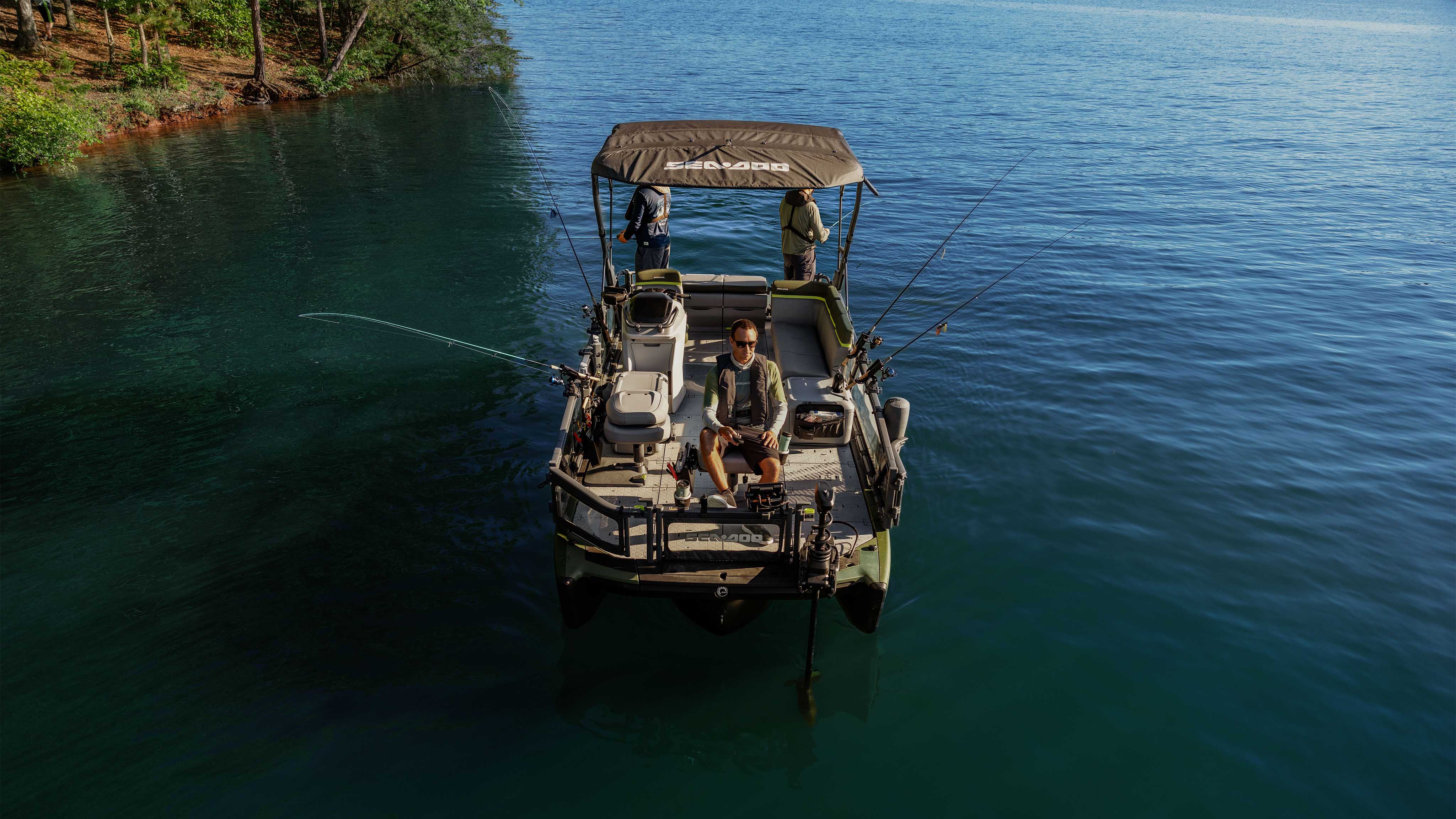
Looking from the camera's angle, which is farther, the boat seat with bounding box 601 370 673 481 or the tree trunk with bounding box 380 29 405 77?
the tree trunk with bounding box 380 29 405 77

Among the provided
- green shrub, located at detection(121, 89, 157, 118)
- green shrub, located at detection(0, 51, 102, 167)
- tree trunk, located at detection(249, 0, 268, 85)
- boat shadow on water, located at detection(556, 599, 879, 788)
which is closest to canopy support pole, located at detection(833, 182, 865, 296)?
boat shadow on water, located at detection(556, 599, 879, 788)

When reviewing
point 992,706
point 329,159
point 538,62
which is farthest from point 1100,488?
point 538,62

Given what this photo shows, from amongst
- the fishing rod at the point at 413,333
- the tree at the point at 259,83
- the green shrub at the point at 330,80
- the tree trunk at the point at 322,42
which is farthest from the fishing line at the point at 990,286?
the tree trunk at the point at 322,42

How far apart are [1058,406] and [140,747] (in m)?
10.8

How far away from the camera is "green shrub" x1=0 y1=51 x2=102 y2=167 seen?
64.3 ft

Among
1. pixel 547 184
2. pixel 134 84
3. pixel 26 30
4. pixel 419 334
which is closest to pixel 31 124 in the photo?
pixel 134 84

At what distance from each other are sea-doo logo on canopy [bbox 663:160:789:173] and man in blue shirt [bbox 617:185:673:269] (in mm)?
1903

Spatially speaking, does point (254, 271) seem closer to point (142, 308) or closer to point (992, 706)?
point (142, 308)

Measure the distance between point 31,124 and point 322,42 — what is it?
16.8 meters

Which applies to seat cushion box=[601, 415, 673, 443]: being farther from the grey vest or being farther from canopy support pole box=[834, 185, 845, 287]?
canopy support pole box=[834, 185, 845, 287]

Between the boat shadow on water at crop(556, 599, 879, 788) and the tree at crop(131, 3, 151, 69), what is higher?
the tree at crop(131, 3, 151, 69)

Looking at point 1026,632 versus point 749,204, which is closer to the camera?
point 1026,632

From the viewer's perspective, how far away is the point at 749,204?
2105cm

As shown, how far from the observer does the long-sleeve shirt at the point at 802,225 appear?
409 inches
